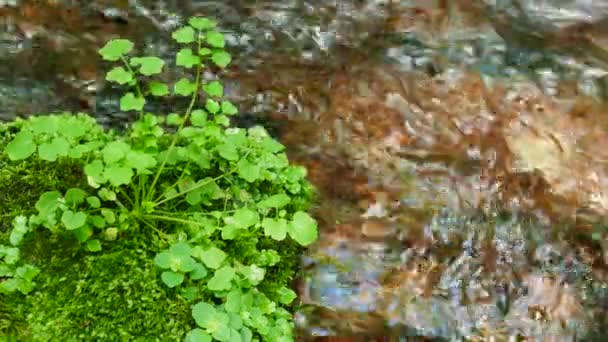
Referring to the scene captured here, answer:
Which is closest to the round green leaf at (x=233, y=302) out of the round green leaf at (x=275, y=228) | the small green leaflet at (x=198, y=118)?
the round green leaf at (x=275, y=228)

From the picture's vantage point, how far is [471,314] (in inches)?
114

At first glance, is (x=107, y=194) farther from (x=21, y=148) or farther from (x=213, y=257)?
(x=213, y=257)

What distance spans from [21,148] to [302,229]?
0.94m

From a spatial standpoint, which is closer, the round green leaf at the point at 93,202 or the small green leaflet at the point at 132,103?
the round green leaf at the point at 93,202

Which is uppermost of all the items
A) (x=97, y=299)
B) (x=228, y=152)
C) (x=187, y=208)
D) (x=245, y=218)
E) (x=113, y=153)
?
(x=113, y=153)

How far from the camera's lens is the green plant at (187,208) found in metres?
2.26

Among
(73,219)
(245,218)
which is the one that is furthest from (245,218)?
(73,219)

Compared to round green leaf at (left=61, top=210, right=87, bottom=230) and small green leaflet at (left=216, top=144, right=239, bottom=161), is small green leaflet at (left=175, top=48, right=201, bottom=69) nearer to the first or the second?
small green leaflet at (left=216, top=144, right=239, bottom=161)

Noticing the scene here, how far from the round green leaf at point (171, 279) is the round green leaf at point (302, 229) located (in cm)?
40

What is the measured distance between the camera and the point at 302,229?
2361 mm

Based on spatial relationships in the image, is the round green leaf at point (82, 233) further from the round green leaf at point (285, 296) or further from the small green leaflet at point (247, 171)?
the round green leaf at point (285, 296)

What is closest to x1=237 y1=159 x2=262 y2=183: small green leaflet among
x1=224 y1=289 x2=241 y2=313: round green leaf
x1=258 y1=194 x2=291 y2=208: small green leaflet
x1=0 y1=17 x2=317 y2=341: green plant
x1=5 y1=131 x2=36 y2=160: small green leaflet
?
x1=0 y1=17 x2=317 y2=341: green plant

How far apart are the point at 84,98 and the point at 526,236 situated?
88.8 inches

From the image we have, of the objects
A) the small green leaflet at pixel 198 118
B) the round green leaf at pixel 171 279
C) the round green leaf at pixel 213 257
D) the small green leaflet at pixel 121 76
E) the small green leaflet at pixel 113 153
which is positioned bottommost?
the round green leaf at pixel 171 279
